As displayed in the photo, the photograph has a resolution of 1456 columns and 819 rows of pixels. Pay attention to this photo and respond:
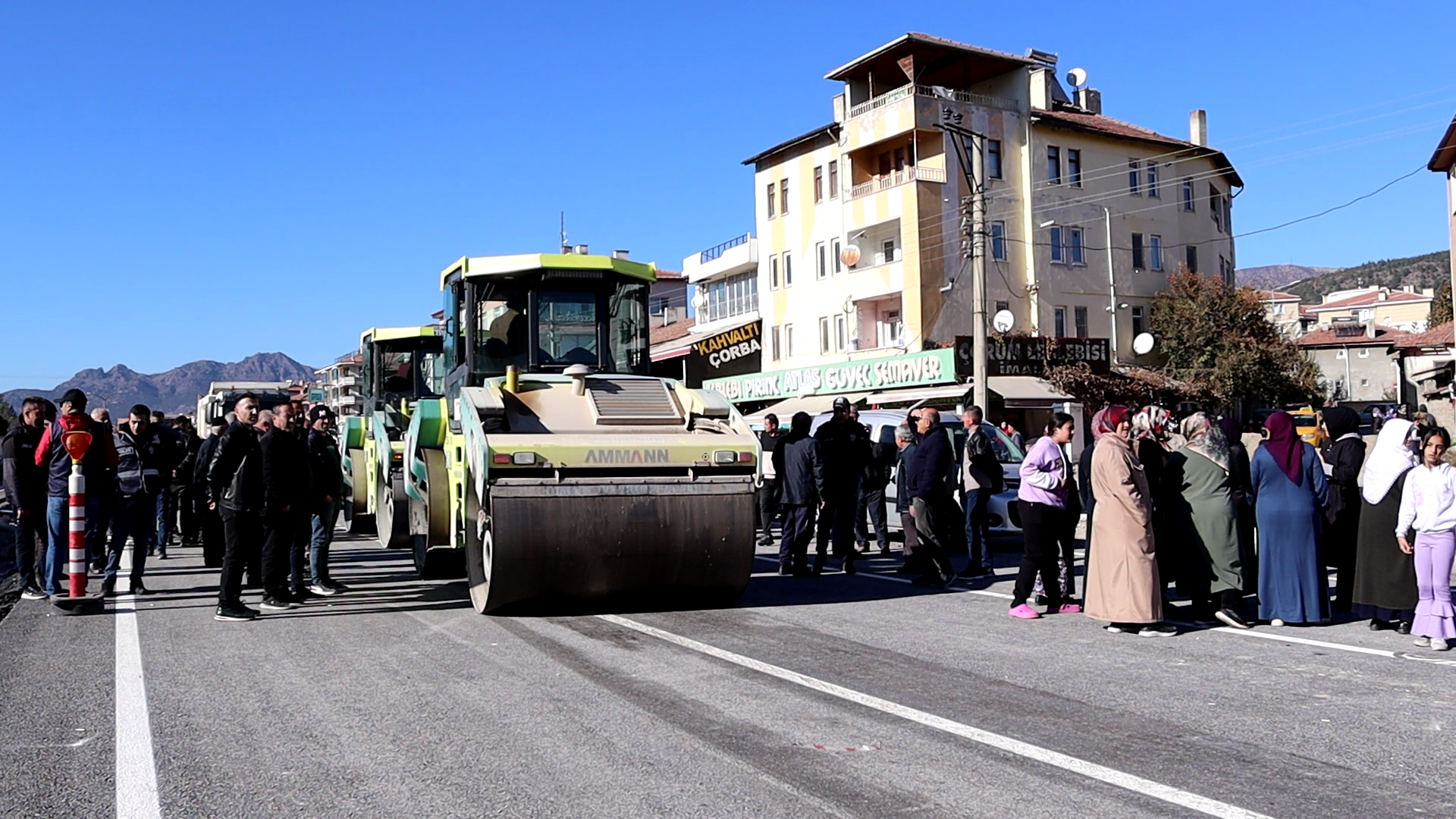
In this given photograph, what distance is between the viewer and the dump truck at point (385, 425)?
14.7 meters

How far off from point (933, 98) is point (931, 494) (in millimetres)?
33129

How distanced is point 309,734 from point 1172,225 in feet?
158

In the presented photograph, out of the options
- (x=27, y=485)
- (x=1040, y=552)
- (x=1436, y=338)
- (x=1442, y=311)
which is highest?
(x=1442, y=311)

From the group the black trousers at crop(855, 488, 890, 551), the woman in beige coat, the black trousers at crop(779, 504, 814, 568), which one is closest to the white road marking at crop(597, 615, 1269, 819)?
the woman in beige coat

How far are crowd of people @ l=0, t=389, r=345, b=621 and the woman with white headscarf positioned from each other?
8.14 meters

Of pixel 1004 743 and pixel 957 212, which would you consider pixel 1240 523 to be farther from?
pixel 957 212

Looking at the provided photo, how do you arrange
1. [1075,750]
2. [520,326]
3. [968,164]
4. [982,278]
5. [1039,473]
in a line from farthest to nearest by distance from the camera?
A: [968,164] < [982,278] < [520,326] < [1039,473] < [1075,750]

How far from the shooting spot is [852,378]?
43.4 m

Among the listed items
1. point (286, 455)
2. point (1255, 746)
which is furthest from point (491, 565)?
point (1255, 746)

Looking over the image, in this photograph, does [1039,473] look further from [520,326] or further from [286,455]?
[286,455]

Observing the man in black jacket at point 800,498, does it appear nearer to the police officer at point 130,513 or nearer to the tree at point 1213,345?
the police officer at point 130,513

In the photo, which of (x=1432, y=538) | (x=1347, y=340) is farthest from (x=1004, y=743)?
(x=1347, y=340)

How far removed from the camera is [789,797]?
5.16 meters

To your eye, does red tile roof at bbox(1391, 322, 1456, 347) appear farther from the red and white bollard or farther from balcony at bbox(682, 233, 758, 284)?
the red and white bollard
